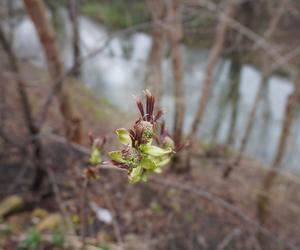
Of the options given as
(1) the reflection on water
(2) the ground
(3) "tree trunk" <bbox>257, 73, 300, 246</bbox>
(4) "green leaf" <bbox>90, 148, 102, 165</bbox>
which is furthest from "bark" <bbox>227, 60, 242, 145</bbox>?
(4) "green leaf" <bbox>90, 148, 102, 165</bbox>

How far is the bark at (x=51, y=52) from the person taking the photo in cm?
257

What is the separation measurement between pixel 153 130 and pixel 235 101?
846cm

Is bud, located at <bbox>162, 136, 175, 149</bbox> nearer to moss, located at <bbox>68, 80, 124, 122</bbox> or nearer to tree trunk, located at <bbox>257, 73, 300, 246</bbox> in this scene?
tree trunk, located at <bbox>257, 73, 300, 246</bbox>

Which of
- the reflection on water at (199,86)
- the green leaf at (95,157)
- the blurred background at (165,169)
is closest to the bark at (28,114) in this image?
the blurred background at (165,169)

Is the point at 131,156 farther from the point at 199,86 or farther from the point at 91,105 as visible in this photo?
the point at 199,86

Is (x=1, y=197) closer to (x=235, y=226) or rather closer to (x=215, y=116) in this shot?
(x=235, y=226)

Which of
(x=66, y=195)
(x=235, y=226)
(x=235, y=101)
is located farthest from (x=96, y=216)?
(x=235, y=101)

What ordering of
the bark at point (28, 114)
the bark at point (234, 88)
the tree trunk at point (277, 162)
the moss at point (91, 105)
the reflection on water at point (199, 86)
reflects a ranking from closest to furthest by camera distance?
the bark at point (28, 114) → the tree trunk at point (277, 162) → the moss at point (91, 105) → the bark at point (234, 88) → the reflection on water at point (199, 86)

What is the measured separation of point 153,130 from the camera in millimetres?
772

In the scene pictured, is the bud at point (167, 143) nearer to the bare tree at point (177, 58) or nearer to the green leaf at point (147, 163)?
the green leaf at point (147, 163)

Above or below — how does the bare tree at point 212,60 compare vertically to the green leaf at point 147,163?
above

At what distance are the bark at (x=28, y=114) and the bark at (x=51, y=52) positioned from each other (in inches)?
12.2

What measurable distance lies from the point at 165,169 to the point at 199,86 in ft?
17.3

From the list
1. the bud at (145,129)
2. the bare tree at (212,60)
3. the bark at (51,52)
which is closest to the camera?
the bud at (145,129)
